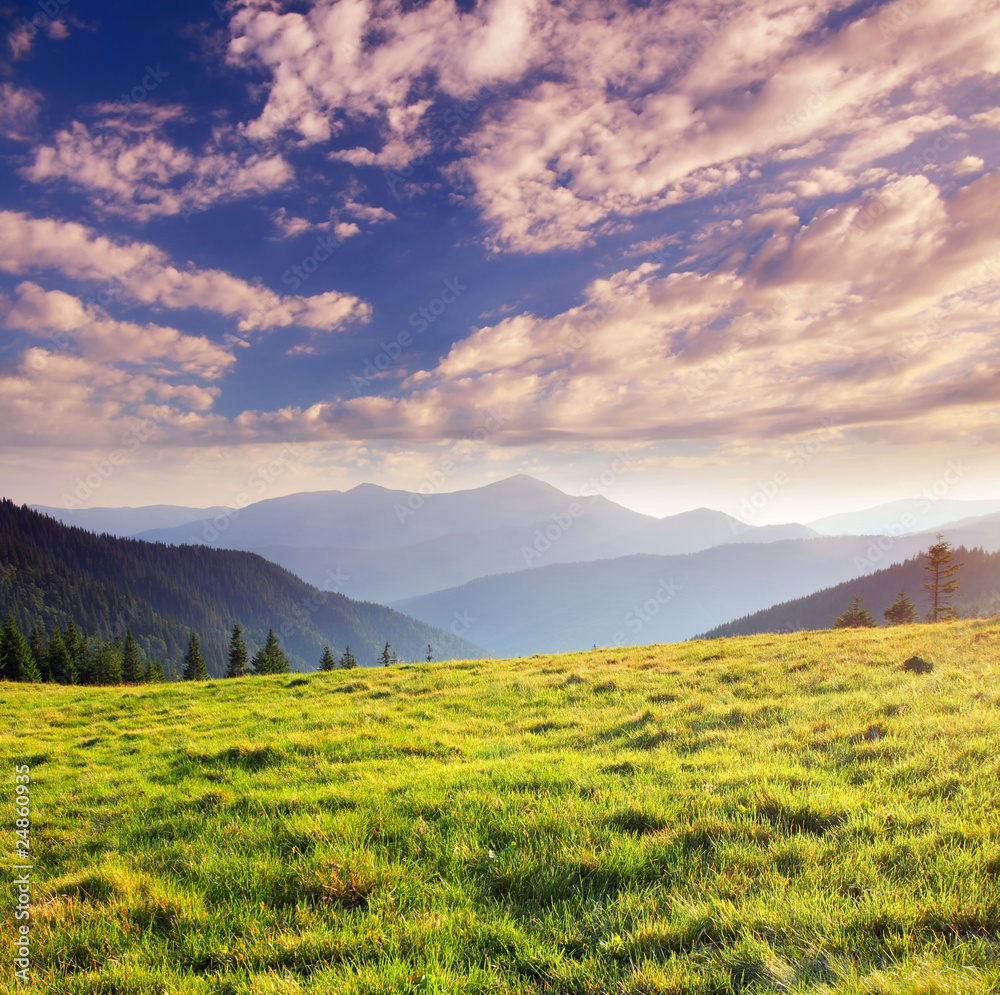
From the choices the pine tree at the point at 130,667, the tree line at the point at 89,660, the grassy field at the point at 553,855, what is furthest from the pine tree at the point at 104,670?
the grassy field at the point at 553,855

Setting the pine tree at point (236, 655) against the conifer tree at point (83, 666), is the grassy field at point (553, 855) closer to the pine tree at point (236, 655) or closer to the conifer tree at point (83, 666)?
the pine tree at point (236, 655)

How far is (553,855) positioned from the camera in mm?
5121

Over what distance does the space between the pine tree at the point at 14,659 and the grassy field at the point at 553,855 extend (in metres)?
70.5

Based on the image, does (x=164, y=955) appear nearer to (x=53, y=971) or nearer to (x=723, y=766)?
(x=53, y=971)

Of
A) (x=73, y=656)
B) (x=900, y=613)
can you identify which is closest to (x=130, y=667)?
(x=73, y=656)

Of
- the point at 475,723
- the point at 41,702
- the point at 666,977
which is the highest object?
the point at 666,977

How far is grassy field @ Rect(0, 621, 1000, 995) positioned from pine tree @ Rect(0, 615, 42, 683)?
231 ft

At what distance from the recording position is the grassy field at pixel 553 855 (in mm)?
3609

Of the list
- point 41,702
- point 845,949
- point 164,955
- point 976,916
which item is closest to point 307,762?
point 164,955

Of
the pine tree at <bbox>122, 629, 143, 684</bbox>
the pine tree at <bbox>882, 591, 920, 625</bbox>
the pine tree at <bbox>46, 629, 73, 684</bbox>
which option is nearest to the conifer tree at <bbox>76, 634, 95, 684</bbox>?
the pine tree at <bbox>46, 629, 73, 684</bbox>

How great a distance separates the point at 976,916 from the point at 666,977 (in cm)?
247

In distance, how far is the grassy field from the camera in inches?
142

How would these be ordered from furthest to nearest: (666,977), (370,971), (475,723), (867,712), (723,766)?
(475,723), (867,712), (723,766), (370,971), (666,977)

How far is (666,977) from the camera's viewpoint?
10.9 feet
